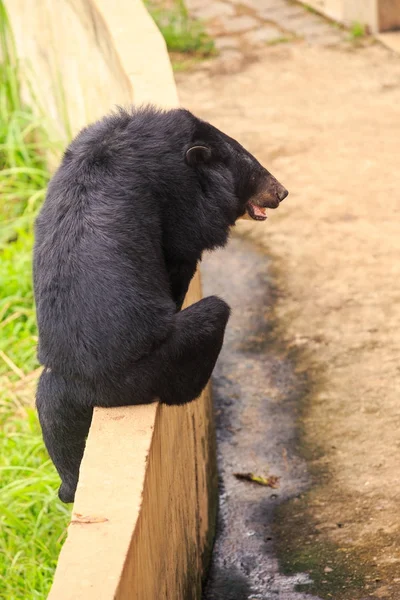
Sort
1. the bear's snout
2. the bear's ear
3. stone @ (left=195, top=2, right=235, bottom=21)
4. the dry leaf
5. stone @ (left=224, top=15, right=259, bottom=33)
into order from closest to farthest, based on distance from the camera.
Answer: the bear's ear, the bear's snout, the dry leaf, stone @ (left=224, top=15, right=259, bottom=33), stone @ (left=195, top=2, right=235, bottom=21)

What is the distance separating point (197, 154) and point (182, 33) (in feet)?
23.6

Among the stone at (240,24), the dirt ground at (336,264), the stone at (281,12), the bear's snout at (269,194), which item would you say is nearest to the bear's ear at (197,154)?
the bear's snout at (269,194)

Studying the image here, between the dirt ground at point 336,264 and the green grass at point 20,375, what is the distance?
1.10m

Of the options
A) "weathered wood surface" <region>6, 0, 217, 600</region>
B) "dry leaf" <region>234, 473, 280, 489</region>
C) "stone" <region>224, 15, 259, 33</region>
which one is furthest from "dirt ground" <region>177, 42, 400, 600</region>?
"stone" <region>224, 15, 259, 33</region>

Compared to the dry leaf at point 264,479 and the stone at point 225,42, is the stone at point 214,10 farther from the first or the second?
the dry leaf at point 264,479

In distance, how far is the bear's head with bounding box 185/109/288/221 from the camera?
351cm

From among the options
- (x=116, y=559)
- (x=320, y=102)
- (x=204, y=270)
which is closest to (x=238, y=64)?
(x=320, y=102)

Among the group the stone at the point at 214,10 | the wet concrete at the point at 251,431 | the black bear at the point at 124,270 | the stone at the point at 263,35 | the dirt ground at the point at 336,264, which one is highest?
the black bear at the point at 124,270

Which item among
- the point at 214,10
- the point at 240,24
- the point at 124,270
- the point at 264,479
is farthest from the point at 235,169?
the point at 214,10

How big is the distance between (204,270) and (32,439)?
206 cm

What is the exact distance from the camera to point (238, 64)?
9.73m

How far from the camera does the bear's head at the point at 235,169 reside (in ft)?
11.5

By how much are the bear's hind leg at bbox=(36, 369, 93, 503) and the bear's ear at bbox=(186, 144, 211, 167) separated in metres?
0.87

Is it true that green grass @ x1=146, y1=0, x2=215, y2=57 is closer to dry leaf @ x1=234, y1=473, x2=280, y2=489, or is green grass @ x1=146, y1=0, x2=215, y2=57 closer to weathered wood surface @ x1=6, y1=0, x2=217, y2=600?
weathered wood surface @ x1=6, y1=0, x2=217, y2=600
